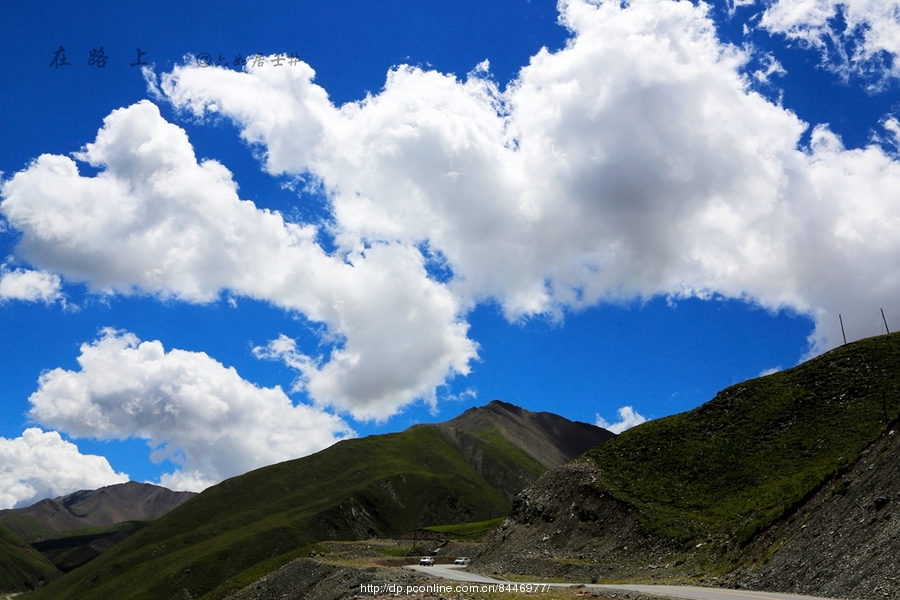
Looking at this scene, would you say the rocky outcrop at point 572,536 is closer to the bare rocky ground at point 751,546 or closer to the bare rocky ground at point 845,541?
the bare rocky ground at point 751,546

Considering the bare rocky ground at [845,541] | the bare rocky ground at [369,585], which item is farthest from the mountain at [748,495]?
the bare rocky ground at [369,585]

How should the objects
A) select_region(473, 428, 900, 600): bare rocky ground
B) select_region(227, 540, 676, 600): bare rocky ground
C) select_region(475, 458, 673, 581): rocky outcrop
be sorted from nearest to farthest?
select_region(473, 428, 900, 600): bare rocky ground < select_region(227, 540, 676, 600): bare rocky ground < select_region(475, 458, 673, 581): rocky outcrop

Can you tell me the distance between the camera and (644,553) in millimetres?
62844

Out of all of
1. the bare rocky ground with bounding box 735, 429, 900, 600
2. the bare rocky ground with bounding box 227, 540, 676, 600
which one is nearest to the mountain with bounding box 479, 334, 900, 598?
the bare rocky ground with bounding box 735, 429, 900, 600

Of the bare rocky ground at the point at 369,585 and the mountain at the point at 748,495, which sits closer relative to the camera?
the bare rocky ground at the point at 369,585

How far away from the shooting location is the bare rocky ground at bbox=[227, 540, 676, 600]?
118 ft

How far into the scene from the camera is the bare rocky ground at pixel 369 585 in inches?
1412

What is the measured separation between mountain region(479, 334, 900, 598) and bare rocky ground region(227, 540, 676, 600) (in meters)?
Answer: 11.8

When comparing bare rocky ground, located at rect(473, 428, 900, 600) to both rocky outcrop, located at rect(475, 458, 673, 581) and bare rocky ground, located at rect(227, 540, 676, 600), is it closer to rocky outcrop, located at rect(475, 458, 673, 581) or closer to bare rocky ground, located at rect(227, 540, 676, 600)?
rocky outcrop, located at rect(475, 458, 673, 581)

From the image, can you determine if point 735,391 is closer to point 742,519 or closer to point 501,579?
point 742,519

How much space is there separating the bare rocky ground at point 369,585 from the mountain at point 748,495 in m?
11.8

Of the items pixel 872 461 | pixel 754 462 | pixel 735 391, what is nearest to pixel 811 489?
pixel 872 461

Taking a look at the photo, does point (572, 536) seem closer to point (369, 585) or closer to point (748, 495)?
point (748, 495)

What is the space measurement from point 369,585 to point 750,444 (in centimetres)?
5118
